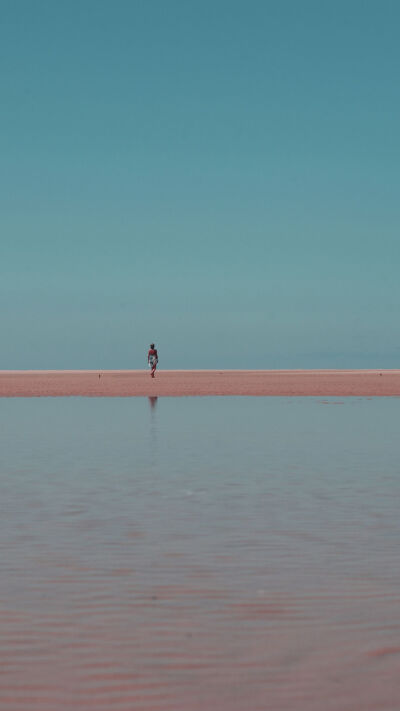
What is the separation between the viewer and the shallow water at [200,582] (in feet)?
15.0

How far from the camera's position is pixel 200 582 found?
6.67 meters

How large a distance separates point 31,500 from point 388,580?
208 inches

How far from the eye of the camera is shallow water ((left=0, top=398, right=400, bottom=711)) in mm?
4578

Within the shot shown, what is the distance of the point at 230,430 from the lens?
68.1ft

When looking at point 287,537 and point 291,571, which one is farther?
point 287,537

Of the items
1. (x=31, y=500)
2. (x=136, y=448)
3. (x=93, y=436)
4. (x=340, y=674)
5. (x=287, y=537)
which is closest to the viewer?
(x=340, y=674)

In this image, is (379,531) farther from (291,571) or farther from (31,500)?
(31,500)

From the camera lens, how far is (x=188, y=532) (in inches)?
339

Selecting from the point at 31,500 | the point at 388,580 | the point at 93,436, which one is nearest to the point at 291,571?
the point at 388,580

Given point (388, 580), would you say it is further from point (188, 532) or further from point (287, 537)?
point (188, 532)

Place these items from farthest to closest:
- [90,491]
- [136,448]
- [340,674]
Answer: [136,448]
[90,491]
[340,674]

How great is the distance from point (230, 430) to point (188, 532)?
1218cm

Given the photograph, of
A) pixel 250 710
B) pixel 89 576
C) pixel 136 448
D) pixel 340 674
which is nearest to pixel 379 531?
pixel 89 576

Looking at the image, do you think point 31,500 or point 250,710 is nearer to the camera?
point 250,710
